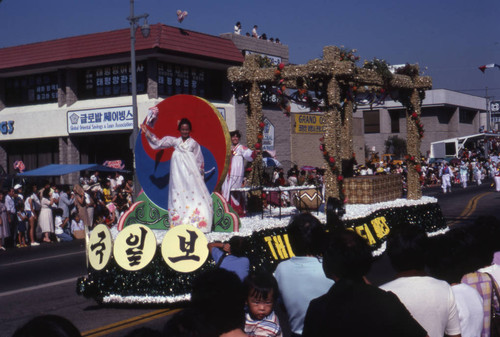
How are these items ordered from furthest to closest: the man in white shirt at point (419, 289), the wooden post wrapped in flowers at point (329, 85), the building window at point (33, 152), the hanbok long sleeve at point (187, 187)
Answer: the building window at point (33, 152) → the wooden post wrapped in flowers at point (329, 85) → the hanbok long sleeve at point (187, 187) → the man in white shirt at point (419, 289)

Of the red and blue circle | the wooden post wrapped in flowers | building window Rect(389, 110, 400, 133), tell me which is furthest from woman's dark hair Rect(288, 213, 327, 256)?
building window Rect(389, 110, 400, 133)

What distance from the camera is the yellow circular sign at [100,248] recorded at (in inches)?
362

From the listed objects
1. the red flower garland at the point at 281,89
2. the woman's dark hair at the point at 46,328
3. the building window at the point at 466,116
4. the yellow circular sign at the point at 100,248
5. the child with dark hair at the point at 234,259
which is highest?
the building window at the point at 466,116

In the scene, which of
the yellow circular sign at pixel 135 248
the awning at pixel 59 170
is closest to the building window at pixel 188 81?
the awning at pixel 59 170

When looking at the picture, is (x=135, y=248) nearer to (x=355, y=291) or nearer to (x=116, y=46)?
(x=355, y=291)

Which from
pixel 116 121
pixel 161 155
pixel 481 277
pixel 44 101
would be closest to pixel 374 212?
pixel 161 155

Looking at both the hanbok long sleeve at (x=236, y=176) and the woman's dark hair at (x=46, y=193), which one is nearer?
the hanbok long sleeve at (x=236, y=176)

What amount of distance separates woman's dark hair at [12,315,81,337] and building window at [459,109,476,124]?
67.9m

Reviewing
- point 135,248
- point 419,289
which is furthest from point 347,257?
point 135,248

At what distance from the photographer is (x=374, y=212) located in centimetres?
1410

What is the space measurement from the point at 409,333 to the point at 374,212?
37.2ft

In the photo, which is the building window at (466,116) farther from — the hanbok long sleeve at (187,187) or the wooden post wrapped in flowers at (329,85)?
the hanbok long sleeve at (187,187)

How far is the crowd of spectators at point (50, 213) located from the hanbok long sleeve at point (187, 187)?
617 centimetres

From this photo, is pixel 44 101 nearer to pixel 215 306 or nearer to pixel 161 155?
pixel 161 155
